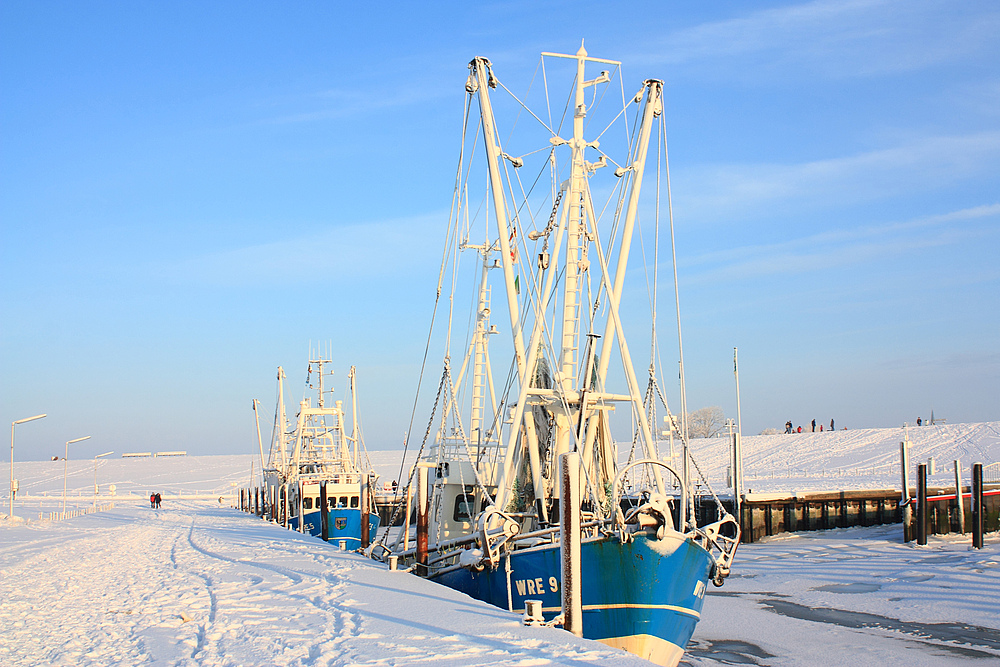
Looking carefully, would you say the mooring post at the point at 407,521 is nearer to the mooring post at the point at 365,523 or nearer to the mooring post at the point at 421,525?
the mooring post at the point at 421,525

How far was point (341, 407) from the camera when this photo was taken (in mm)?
51062

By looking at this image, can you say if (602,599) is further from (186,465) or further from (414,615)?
(186,465)

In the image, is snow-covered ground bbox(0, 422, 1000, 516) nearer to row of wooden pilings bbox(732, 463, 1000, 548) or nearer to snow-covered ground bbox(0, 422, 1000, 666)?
row of wooden pilings bbox(732, 463, 1000, 548)

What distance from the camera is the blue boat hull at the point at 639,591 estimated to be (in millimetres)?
13719

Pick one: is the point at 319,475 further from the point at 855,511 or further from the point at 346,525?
the point at 855,511

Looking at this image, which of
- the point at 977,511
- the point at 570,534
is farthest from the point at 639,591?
the point at 977,511

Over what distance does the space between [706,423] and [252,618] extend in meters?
99.1

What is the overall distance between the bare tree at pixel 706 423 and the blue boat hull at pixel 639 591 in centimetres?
9152

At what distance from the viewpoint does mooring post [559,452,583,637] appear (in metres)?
12.2

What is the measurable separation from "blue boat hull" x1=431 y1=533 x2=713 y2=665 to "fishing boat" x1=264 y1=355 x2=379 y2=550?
73.1 feet

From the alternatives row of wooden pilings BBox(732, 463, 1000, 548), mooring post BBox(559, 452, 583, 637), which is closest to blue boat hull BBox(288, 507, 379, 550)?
row of wooden pilings BBox(732, 463, 1000, 548)

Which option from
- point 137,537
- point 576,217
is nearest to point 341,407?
point 137,537

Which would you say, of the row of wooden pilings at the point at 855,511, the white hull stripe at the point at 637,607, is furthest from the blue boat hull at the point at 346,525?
the white hull stripe at the point at 637,607

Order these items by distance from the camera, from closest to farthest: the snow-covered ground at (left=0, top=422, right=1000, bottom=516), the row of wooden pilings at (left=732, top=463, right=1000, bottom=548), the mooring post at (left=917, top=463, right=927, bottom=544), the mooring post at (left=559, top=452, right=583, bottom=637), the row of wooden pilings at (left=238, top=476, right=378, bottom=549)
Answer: the mooring post at (left=559, top=452, right=583, bottom=637) < the row of wooden pilings at (left=238, top=476, right=378, bottom=549) < the mooring post at (left=917, top=463, right=927, bottom=544) < the row of wooden pilings at (left=732, top=463, right=1000, bottom=548) < the snow-covered ground at (left=0, top=422, right=1000, bottom=516)
